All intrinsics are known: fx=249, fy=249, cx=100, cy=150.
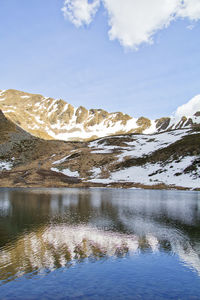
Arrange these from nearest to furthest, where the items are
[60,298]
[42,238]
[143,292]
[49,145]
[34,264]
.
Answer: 1. [60,298]
2. [143,292]
3. [34,264]
4. [42,238]
5. [49,145]

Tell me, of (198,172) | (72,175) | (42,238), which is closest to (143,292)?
(42,238)

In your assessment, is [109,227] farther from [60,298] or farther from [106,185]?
[106,185]

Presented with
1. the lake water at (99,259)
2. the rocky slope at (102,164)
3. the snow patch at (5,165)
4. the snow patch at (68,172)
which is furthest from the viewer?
the snow patch at (5,165)

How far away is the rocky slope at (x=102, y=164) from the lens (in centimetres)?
8419

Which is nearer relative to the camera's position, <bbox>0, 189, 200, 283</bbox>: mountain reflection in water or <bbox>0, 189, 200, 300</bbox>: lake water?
<bbox>0, 189, 200, 300</bbox>: lake water

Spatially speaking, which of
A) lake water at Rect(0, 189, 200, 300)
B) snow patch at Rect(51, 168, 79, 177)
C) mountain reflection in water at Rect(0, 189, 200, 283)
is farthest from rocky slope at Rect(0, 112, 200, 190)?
lake water at Rect(0, 189, 200, 300)

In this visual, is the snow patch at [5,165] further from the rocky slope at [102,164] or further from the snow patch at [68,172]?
the snow patch at [68,172]

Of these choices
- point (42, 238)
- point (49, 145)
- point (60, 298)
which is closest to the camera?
point (60, 298)

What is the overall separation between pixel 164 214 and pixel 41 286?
949 inches

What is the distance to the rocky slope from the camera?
84188 millimetres

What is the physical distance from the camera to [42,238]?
66.3 feet

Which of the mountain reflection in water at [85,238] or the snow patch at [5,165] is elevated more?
the snow patch at [5,165]

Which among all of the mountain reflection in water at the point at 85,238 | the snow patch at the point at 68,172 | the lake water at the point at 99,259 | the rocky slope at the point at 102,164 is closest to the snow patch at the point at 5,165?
the rocky slope at the point at 102,164

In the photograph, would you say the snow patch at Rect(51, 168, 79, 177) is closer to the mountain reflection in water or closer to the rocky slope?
the rocky slope
